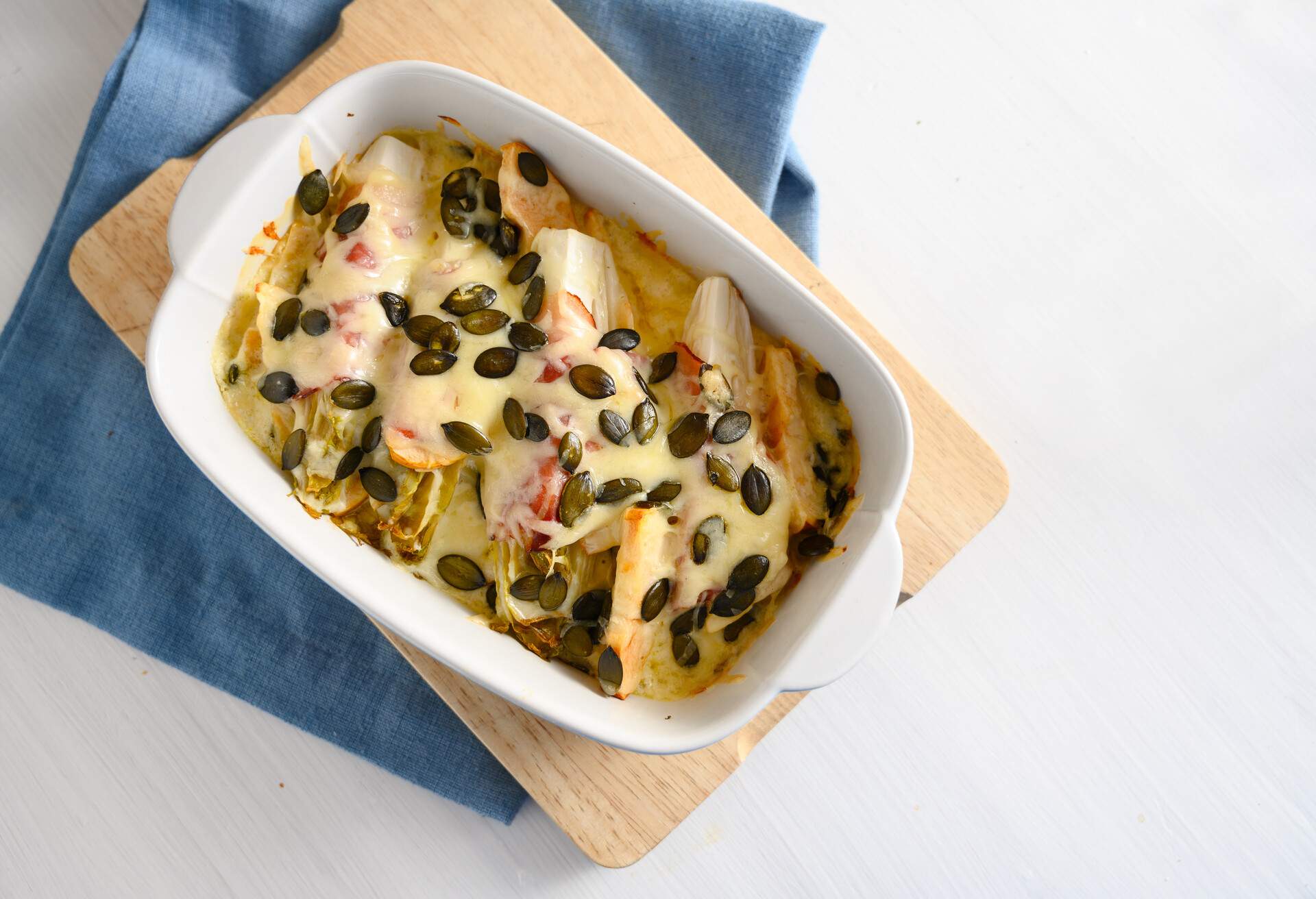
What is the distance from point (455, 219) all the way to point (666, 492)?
66cm

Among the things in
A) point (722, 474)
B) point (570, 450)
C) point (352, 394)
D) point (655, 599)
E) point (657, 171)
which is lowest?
point (352, 394)

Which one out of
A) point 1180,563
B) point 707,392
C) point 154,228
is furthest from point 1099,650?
point 154,228

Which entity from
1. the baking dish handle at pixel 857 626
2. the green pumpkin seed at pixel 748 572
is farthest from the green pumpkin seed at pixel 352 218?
the baking dish handle at pixel 857 626

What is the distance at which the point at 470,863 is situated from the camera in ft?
6.53

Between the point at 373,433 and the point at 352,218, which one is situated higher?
the point at 352,218

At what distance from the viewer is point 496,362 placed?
1487 mm

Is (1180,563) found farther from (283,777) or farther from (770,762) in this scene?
(283,777)

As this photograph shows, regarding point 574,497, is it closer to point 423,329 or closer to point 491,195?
point 423,329

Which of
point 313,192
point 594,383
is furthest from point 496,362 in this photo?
point 313,192

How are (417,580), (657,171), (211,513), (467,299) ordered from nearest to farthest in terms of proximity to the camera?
(467,299)
(417,580)
(657,171)
(211,513)

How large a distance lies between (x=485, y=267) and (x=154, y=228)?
747mm

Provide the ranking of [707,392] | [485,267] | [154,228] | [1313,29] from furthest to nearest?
[1313,29]
[154,228]
[485,267]
[707,392]

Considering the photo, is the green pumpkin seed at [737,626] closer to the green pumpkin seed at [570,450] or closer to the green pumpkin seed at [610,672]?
the green pumpkin seed at [610,672]

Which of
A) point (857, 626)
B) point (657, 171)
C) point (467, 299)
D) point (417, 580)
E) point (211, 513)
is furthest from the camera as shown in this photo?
point (211, 513)
